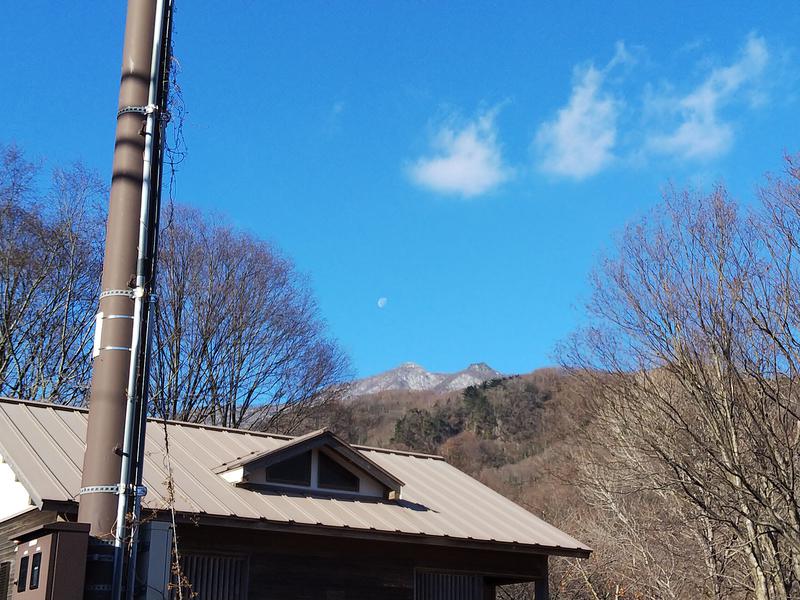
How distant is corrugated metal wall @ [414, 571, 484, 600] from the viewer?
13711 mm

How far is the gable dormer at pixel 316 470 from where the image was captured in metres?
12.5

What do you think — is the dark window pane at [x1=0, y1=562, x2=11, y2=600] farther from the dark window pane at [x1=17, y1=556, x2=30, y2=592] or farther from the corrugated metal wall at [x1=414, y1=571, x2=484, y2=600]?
the dark window pane at [x1=17, y1=556, x2=30, y2=592]

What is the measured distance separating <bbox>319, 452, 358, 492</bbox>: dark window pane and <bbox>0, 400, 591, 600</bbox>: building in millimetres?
17

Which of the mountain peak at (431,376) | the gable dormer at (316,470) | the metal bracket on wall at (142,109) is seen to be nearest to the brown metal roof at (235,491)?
the gable dormer at (316,470)

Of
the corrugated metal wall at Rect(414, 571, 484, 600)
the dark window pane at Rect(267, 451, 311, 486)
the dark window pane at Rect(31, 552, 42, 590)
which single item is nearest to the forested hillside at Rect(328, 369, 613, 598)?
the corrugated metal wall at Rect(414, 571, 484, 600)

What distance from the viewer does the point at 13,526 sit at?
11.3 meters

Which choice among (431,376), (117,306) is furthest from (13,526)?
(431,376)

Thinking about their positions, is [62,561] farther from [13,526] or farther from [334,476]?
[334,476]

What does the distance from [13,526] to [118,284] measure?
704cm

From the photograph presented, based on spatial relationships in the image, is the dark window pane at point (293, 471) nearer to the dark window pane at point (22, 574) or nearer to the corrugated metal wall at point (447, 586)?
the corrugated metal wall at point (447, 586)

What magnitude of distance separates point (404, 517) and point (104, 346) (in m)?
8.49

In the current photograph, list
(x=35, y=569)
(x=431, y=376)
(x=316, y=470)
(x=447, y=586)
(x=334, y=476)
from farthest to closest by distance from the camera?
(x=431, y=376)
(x=447, y=586)
(x=334, y=476)
(x=316, y=470)
(x=35, y=569)

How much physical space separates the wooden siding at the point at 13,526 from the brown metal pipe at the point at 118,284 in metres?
5.72

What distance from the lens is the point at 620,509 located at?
79.3 ft
